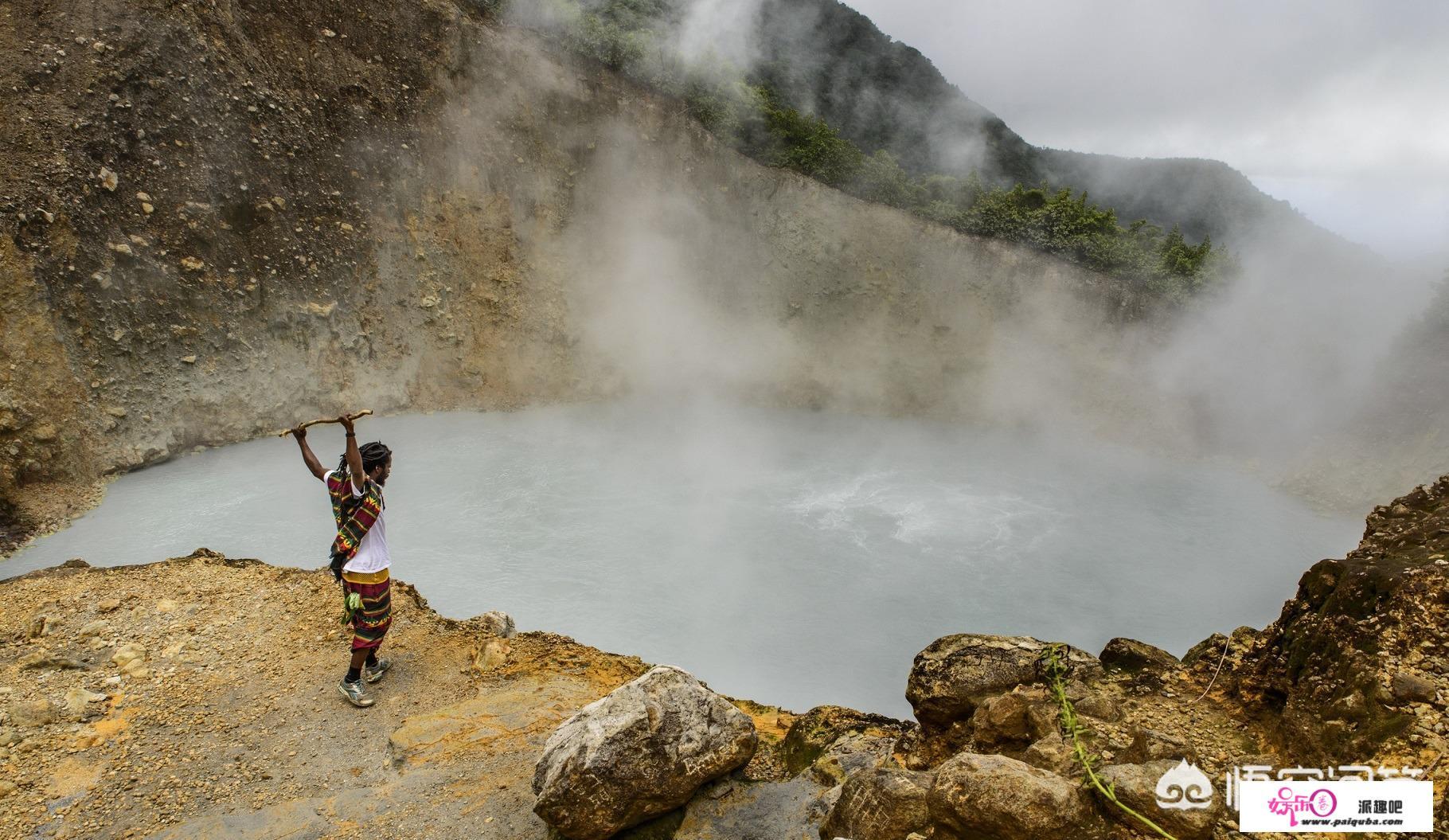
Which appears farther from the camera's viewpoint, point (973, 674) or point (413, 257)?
point (413, 257)

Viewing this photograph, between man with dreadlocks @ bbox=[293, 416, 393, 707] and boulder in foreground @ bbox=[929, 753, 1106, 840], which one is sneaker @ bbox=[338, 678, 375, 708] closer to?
man with dreadlocks @ bbox=[293, 416, 393, 707]

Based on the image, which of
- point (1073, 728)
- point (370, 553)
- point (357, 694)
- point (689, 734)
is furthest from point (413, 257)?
point (1073, 728)

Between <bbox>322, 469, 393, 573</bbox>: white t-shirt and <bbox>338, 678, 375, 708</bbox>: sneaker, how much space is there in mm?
748

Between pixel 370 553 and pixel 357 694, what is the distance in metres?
0.90

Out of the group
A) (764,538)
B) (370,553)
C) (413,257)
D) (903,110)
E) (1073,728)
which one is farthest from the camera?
(903,110)

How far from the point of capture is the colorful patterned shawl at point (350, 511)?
4.20 metres

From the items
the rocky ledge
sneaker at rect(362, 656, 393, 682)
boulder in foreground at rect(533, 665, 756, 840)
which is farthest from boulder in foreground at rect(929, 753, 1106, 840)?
sneaker at rect(362, 656, 393, 682)

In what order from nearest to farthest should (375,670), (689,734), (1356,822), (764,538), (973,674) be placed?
(1356,822) < (689,734) < (973,674) < (375,670) < (764,538)

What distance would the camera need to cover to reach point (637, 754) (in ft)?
11.3

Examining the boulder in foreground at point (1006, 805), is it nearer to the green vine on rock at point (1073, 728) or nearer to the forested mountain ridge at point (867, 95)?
the green vine on rock at point (1073, 728)

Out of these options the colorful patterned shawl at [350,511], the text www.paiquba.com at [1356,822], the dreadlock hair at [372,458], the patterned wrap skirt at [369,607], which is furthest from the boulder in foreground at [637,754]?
the text www.paiquba.com at [1356,822]

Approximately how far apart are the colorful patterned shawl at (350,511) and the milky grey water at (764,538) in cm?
155

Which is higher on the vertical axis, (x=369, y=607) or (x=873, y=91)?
(x=873, y=91)

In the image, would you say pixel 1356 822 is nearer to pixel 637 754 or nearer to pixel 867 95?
pixel 637 754
